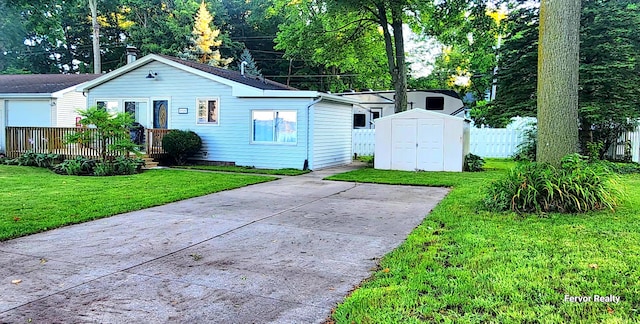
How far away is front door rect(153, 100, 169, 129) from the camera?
15.9 m

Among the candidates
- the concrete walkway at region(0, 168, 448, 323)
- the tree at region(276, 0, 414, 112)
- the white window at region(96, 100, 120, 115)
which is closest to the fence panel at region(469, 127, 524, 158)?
the tree at region(276, 0, 414, 112)

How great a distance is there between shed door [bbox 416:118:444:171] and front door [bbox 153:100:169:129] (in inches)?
343

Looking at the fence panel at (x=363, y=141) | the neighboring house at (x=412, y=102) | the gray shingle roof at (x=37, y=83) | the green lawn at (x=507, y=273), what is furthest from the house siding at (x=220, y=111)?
the neighboring house at (x=412, y=102)

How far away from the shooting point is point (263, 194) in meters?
9.05

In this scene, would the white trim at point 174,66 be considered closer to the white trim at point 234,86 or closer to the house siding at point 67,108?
the white trim at point 234,86

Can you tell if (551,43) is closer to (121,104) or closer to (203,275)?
(203,275)

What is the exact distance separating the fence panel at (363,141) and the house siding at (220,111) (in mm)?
6928

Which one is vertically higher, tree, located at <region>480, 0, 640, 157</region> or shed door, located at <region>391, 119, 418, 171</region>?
tree, located at <region>480, 0, 640, 157</region>

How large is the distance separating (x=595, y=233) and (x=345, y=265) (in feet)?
9.72

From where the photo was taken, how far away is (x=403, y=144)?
14.2 metres

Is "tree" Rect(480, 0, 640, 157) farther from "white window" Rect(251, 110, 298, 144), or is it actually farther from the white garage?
"white window" Rect(251, 110, 298, 144)

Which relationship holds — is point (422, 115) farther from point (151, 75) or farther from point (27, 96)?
point (27, 96)

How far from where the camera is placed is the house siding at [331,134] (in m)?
14.4

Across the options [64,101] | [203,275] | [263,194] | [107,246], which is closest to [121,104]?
[64,101]
